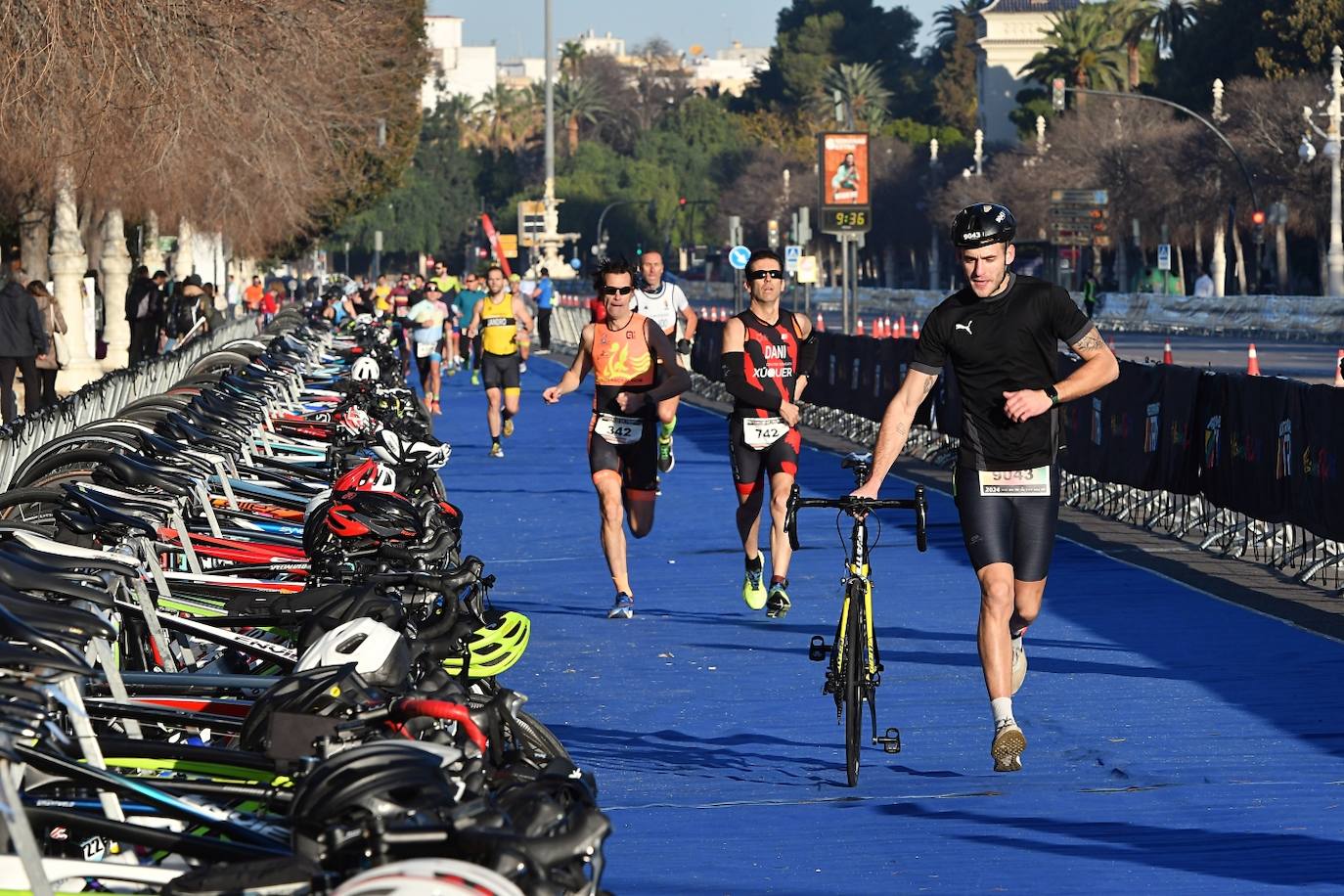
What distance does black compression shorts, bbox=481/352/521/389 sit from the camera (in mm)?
25266

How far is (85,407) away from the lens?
16812 millimetres

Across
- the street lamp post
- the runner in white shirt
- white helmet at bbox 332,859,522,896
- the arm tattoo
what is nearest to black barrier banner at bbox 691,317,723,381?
the runner in white shirt

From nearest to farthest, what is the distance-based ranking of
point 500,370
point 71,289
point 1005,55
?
point 500,370, point 71,289, point 1005,55

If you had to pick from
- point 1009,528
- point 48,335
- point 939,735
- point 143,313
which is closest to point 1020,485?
point 1009,528

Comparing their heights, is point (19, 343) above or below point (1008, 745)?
above

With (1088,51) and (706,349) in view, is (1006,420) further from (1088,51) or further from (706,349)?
(1088,51)

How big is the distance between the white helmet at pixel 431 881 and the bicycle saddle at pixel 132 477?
19.8ft

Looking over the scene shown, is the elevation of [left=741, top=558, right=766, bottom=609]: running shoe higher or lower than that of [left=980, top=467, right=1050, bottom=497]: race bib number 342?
lower

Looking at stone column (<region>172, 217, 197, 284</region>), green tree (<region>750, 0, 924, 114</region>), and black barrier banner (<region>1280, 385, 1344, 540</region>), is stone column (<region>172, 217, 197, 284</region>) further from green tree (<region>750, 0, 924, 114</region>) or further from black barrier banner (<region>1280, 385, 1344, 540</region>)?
green tree (<region>750, 0, 924, 114</region>)

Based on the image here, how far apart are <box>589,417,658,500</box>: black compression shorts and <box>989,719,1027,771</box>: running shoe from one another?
5242 mm

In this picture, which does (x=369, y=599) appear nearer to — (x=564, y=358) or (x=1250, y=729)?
(x=1250, y=729)

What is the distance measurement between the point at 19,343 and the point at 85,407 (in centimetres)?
949

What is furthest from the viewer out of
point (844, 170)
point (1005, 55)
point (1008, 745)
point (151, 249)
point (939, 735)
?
point (1005, 55)

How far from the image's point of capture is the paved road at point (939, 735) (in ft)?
24.4
